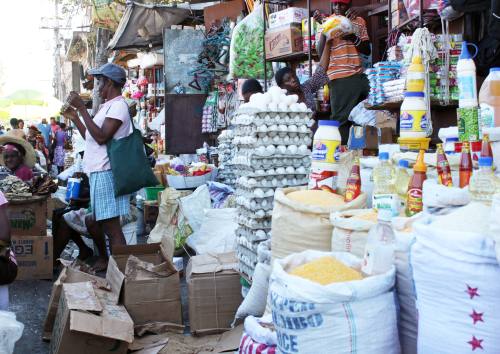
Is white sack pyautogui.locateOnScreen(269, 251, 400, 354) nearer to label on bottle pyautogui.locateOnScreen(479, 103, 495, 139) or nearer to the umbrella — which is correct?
label on bottle pyautogui.locateOnScreen(479, 103, 495, 139)

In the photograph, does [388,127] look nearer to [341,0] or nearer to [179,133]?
[341,0]

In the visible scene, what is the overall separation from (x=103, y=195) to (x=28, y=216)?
3.53 ft

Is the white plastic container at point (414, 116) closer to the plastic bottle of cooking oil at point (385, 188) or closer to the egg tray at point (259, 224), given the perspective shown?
the plastic bottle of cooking oil at point (385, 188)

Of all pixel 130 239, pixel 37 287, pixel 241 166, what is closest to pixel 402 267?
pixel 241 166

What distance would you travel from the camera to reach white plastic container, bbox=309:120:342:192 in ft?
10.8

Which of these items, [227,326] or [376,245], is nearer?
[376,245]

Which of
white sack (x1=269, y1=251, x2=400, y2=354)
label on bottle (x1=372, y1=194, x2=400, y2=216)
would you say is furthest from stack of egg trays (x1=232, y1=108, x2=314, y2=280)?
white sack (x1=269, y1=251, x2=400, y2=354)

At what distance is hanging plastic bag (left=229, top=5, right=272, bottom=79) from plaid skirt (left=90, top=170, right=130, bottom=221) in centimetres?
343

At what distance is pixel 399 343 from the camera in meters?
2.04

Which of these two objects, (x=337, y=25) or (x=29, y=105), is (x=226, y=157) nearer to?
(x=337, y=25)

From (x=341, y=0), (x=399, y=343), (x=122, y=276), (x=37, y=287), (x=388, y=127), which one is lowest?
(x=37, y=287)

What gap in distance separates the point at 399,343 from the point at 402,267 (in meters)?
0.26

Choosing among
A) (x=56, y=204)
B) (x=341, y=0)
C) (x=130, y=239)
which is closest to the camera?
(x=341, y=0)

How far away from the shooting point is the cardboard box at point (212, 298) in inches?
160
